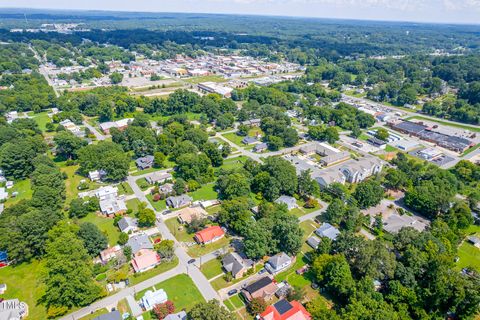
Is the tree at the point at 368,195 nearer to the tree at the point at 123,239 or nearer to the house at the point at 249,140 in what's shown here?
the house at the point at 249,140

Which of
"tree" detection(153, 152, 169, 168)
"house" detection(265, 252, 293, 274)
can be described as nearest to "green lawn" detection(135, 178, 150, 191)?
"tree" detection(153, 152, 169, 168)

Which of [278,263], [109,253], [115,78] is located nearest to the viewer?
[278,263]

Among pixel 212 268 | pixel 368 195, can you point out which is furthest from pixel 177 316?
pixel 368 195

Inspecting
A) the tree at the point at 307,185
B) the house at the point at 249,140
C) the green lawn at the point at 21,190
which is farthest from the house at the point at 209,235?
the house at the point at 249,140

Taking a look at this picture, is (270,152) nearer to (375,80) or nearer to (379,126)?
(379,126)

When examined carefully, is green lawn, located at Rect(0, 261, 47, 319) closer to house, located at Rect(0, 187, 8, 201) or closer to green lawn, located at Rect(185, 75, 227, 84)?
house, located at Rect(0, 187, 8, 201)

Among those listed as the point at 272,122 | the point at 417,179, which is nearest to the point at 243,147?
the point at 272,122

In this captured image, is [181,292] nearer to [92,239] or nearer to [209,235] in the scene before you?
[209,235]
